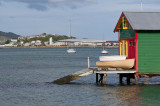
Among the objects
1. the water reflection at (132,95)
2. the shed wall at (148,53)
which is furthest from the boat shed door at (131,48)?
the water reflection at (132,95)

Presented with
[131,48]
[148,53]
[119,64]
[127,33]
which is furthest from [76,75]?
[148,53]

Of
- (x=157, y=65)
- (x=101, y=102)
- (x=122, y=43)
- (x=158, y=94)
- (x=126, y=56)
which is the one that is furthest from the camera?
(x=122, y=43)

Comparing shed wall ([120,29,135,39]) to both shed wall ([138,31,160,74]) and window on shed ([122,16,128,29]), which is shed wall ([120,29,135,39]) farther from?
shed wall ([138,31,160,74])

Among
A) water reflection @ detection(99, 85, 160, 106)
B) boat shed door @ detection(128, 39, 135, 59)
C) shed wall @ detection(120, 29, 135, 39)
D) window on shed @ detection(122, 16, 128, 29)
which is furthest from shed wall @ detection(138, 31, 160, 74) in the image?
window on shed @ detection(122, 16, 128, 29)

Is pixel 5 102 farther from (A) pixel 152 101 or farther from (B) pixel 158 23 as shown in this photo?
(B) pixel 158 23

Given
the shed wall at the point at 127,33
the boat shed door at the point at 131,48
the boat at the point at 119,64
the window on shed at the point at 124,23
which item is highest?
the window on shed at the point at 124,23

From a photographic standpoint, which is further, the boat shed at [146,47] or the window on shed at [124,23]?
the window on shed at [124,23]

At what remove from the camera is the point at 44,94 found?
28000 mm

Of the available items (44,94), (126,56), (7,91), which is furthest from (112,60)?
(7,91)

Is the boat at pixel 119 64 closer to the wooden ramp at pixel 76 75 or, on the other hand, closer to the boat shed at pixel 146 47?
the boat shed at pixel 146 47

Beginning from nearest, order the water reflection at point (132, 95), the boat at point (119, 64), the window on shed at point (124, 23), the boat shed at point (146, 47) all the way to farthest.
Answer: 1. the water reflection at point (132, 95)
2. the boat shed at point (146, 47)
3. the boat at point (119, 64)
4. the window on shed at point (124, 23)

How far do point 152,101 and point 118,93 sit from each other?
368cm

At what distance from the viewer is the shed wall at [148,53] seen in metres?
29.1

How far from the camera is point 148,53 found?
95.8 feet
